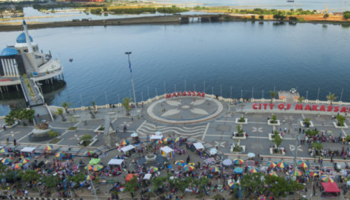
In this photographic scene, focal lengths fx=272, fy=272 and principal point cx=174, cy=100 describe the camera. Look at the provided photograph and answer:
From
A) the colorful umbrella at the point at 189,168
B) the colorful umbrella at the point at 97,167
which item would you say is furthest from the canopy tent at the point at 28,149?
the colorful umbrella at the point at 189,168

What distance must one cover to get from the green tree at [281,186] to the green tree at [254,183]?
1.17m

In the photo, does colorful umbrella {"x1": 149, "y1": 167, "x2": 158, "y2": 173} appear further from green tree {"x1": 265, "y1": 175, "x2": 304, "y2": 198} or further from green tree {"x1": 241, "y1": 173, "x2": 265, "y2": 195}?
green tree {"x1": 265, "y1": 175, "x2": 304, "y2": 198}

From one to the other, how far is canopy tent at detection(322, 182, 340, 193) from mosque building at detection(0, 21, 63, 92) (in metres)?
116

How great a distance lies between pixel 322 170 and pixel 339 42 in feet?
555

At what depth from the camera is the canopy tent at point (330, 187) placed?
44.8 metres

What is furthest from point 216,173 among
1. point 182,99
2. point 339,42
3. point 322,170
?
point 339,42

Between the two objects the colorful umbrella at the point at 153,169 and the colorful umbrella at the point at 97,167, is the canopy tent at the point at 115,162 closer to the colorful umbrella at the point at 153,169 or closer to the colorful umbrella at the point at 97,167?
the colorful umbrella at the point at 97,167

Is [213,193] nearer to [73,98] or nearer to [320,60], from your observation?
[73,98]

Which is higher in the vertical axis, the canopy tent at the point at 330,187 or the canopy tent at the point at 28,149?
the canopy tent at the point at 330,187

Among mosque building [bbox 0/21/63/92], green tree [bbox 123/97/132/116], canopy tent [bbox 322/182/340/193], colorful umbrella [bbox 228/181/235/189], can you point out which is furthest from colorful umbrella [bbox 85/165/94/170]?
mosque building [bbox 0/21/63/92]

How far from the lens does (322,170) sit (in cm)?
5203

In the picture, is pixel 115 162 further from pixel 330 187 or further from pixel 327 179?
pixel 330 187

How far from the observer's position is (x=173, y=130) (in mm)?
74188

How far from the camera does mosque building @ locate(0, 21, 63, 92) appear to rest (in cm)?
12456
